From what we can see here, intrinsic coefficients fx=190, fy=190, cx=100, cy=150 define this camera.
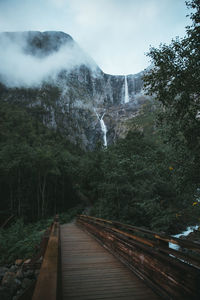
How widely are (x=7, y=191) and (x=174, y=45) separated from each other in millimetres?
26091

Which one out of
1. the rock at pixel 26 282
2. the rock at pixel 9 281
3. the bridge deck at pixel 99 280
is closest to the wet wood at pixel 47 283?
the bridge deck at pixel 99 280

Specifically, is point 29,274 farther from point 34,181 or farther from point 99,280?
point 34,181

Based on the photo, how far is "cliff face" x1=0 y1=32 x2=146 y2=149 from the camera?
74.5 metres

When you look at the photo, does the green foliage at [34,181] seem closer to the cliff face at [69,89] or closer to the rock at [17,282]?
the rock at [17,282]

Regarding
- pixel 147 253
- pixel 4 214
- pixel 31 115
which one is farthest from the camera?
pixel 31 115

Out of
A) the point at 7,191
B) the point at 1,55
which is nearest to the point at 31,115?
the point at 7,191

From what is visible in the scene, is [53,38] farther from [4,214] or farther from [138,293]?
[138,293]

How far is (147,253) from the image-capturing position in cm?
352

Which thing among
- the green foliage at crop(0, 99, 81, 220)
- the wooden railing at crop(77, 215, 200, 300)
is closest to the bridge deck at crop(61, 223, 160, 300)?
the wooden railing at crop(77, 215, 200, 300)

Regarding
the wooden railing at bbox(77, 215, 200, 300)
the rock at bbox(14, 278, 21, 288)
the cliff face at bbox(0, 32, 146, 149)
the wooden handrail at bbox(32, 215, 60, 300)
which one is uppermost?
the cliff face at bbox(0, 32, 146, 149)

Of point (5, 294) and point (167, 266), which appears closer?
point (167, 266)

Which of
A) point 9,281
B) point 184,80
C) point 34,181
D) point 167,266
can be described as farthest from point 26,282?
point 34,181

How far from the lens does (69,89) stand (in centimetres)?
9062

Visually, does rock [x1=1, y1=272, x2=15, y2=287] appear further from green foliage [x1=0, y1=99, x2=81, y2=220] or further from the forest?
green foliage [x1=0, y1=99, x2=81, y2=220]
